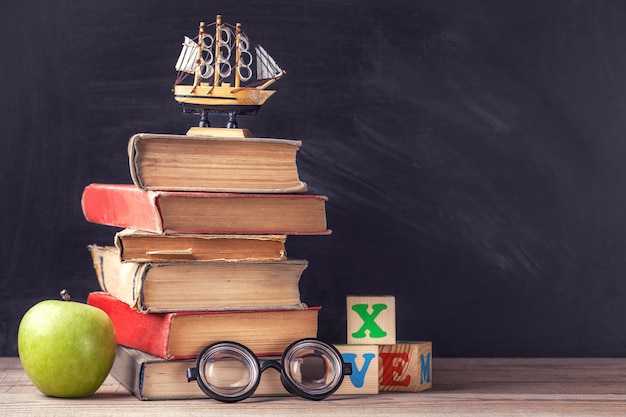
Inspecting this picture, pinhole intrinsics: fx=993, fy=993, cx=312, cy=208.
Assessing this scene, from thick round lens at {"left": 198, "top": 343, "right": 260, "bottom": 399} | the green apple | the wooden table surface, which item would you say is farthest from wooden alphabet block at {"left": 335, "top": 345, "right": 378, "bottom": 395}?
the green apple

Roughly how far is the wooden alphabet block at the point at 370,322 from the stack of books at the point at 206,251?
0.08 meters

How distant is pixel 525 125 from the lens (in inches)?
82.7

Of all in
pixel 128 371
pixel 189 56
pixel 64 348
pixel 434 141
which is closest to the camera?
pixel 64 348

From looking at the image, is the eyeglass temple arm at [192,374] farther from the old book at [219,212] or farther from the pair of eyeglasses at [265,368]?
the old book at [219,212]

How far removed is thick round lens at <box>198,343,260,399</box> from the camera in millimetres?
1575

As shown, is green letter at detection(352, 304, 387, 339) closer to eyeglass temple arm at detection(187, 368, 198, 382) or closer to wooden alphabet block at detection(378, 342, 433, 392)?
wooden alphabet block at detection(378, 342, 433, 392)

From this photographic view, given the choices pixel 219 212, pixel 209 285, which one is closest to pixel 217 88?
pixel 219 212

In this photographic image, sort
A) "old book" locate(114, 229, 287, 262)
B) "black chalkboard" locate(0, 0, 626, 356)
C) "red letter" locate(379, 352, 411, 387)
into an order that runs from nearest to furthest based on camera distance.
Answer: "old book" locate(114, 229, 287, 262) → "red letter" locate(379, 352, 411, 387) → "black chalkboard" locate(0, 0, 626, 356)

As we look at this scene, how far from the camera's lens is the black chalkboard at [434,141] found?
206cm

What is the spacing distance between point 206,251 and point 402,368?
15.5 inches

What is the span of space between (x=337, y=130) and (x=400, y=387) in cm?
61

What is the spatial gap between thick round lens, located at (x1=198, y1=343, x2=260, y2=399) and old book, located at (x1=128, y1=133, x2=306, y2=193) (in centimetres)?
26

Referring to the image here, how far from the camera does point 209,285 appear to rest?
1.63m

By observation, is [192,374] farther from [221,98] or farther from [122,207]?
[221,98]
